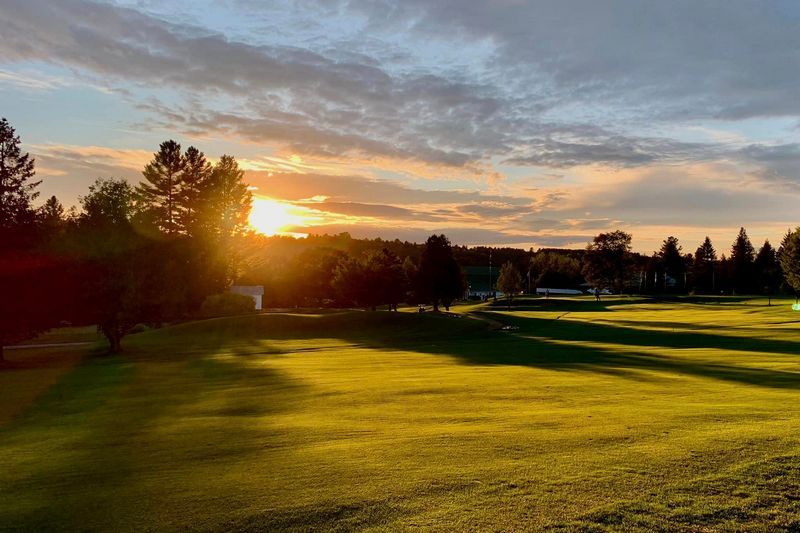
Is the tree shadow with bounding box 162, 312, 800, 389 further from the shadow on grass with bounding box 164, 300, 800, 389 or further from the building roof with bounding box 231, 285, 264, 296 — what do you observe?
the building roof with bounding box 231, 285, 264, 296

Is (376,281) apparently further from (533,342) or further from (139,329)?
(533,342)

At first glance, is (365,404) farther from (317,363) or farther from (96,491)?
(317,363)

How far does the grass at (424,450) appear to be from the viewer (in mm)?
6980

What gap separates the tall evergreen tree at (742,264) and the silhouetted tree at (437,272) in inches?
4337

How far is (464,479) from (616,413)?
18.5 feet

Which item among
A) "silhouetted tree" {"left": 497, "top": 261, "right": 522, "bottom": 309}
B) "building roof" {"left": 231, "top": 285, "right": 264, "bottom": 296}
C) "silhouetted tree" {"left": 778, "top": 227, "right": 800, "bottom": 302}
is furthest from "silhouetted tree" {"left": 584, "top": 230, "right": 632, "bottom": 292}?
"building roof" {"left": 231, "top": 285, "right": 264, "bottom": 296}

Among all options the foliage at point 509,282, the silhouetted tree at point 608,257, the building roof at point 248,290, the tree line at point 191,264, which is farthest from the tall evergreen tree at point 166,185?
the silhouetted tree at point 608,257

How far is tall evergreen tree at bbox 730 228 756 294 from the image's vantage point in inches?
5935

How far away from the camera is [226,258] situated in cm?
8669

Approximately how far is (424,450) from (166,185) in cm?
8580

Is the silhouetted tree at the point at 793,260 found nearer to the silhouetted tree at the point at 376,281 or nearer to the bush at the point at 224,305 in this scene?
the silhouetted tree at the point at 376,281

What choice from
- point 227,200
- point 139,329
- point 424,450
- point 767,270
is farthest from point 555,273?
point 424,450

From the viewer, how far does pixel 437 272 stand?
77.4 m

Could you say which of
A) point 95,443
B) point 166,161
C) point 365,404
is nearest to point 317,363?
point 365,404
